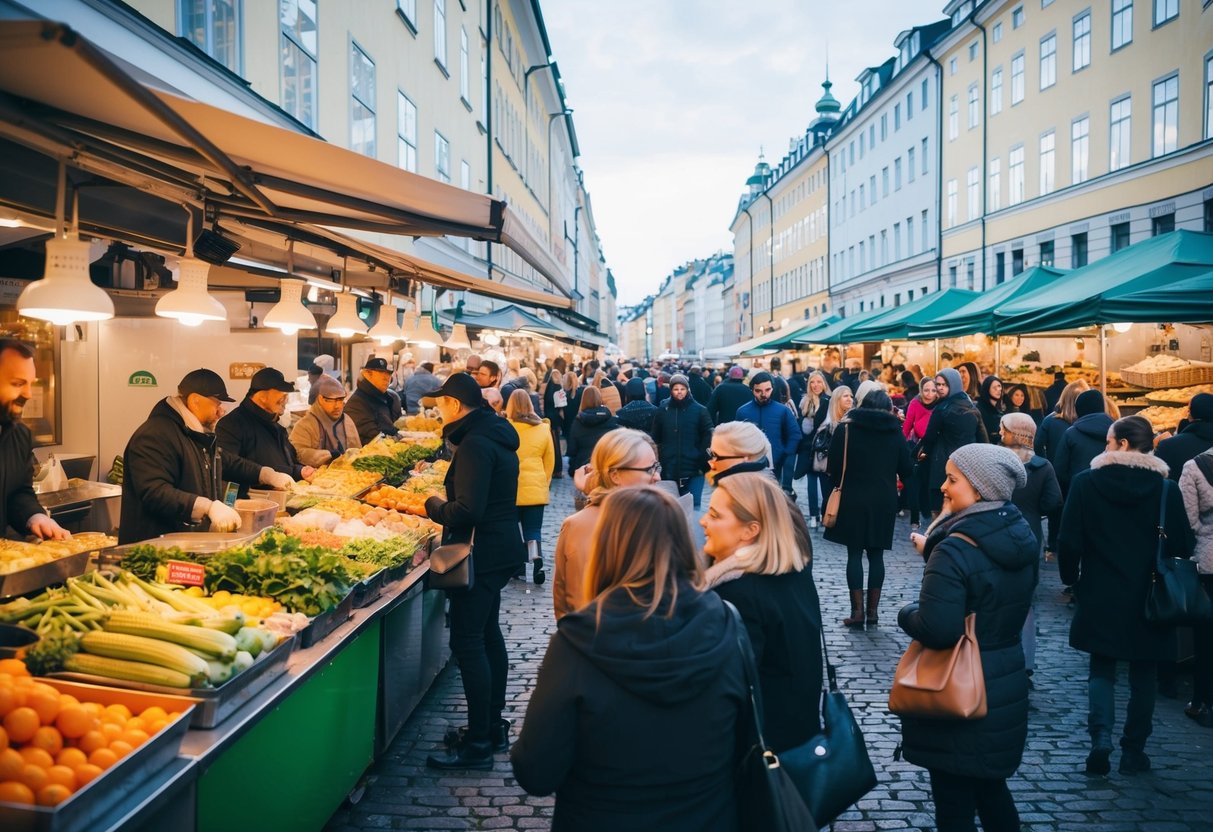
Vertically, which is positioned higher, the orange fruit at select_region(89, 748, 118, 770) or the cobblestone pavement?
the orange fruit at select_region(89, 748, 118, 770)

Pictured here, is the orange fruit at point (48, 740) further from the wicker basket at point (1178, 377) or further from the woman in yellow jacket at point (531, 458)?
the wicker basket at point (1178, 377)

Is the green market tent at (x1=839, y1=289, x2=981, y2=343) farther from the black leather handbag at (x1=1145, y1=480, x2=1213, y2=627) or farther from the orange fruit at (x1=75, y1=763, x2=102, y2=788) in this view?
the orange fruit at (x1=75, y1=763, x2=102, y2=788)

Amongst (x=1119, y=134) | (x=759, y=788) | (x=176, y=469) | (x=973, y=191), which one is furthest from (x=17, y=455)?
(x=973, y=191)

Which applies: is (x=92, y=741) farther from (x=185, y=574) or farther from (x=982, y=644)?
(x=982, y=644)

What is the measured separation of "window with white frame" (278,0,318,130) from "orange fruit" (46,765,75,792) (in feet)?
34.9

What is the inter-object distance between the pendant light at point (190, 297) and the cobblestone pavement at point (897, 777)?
2.97 meters

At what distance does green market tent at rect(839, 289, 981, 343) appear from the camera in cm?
1736

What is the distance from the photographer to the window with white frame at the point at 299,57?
11.8 m

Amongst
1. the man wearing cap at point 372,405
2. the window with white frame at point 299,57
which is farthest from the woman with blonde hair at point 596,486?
the window with white frame at point 299,57

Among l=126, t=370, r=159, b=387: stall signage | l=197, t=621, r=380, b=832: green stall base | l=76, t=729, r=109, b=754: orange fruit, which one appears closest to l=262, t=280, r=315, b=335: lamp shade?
l=126, t=370, r=159, b=387: stall signage

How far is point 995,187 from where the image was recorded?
34281 mm

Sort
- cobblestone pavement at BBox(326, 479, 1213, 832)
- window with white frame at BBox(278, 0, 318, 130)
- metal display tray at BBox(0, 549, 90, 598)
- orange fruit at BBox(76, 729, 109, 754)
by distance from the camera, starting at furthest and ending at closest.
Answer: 1. window with white frame at BBox(278, 0, 318, 130)
2. cobblestone pavement at BBox(326, 479, 1213, 832)
3. metal display tray at BBox(0, 549, 90, 598)
4. orange fruit at BBox(76, 729, 109, 754)

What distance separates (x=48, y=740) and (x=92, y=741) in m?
0.12

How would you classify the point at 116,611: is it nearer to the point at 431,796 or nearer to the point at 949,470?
the point at 431,796
